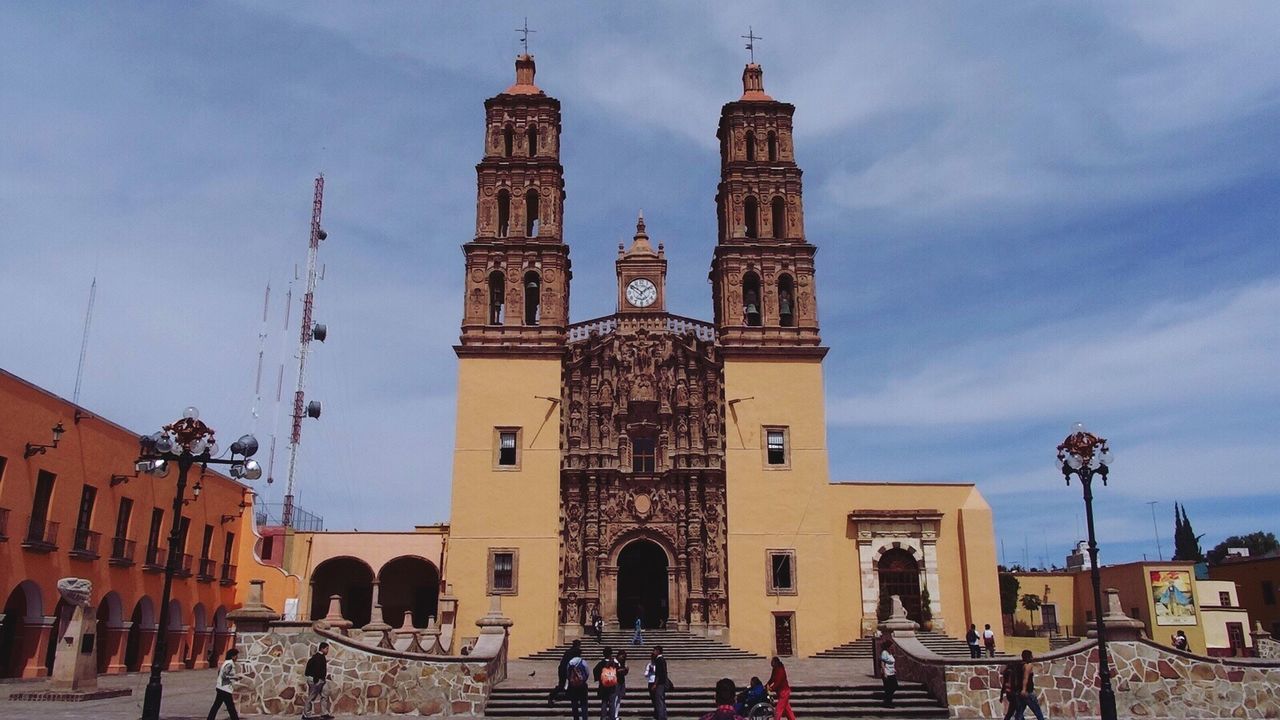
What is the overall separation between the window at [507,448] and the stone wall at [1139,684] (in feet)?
53.4

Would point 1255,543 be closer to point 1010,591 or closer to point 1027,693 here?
point 1010,591

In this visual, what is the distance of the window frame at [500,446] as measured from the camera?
30.4 meters

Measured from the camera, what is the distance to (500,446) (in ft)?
101

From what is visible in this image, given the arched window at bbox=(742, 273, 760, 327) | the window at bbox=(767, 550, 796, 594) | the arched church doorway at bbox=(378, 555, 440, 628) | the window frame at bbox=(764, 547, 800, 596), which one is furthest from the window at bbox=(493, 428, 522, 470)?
the arched church doorway at bbox=(378, 555, 440, 628)

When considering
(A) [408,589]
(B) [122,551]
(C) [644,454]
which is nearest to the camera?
(B) [122,551]

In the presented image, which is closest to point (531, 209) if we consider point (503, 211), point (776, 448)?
point (503, 211)

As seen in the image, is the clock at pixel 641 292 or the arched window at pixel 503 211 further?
the arched window at pixel 503 211

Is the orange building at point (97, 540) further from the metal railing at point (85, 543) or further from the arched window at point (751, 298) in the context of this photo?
the arched window at point (751, 298)

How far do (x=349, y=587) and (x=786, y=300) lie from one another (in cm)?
2007

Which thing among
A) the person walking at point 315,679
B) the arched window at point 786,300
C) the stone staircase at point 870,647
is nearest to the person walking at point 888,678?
the person walking at point 315,679

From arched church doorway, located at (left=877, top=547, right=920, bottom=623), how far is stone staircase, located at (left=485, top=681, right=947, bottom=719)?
1193 centimetres

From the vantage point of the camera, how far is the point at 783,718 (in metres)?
13.6

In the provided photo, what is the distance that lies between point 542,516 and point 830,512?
873 centimetres

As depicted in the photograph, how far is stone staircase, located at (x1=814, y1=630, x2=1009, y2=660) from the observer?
28.3 m
